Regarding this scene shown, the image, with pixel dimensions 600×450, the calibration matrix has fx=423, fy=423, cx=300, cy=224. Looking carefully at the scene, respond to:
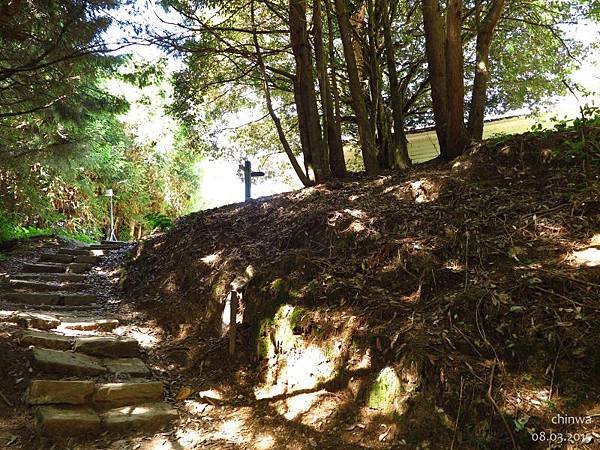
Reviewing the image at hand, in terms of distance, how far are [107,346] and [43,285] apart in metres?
2.87

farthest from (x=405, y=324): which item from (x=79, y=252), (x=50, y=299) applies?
(x=79, y=252)

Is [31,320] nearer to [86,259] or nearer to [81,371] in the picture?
[81,371]

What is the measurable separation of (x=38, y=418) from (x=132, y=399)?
2.20ft

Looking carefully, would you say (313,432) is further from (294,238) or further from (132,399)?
(294,238)

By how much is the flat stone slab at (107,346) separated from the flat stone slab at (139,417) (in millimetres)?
977

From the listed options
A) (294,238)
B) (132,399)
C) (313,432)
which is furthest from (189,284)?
(313,432)

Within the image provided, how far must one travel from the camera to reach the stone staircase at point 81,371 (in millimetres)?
3145

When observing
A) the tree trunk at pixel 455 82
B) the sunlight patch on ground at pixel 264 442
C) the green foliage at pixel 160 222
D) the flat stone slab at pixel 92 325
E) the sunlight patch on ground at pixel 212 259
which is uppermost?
the tree trunk at pixel 455 82

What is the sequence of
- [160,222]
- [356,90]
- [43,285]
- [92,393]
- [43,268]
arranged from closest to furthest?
[92,393]
[356,90]
[43,285]
[43,268]
[160,222]

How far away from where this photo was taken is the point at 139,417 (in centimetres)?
322

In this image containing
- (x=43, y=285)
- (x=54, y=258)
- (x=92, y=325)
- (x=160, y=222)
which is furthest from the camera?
(x=160, y=222)

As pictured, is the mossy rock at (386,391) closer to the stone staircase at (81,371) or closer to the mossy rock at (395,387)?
the mossy rock at (395,387)

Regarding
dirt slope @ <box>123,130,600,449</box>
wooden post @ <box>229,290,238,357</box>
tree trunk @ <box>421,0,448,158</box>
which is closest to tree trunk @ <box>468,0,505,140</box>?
tree trunk @ <box>421,0,448,158</box>

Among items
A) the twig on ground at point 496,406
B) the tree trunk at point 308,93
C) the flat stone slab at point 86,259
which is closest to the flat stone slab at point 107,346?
the twig on ground at point 496,406
